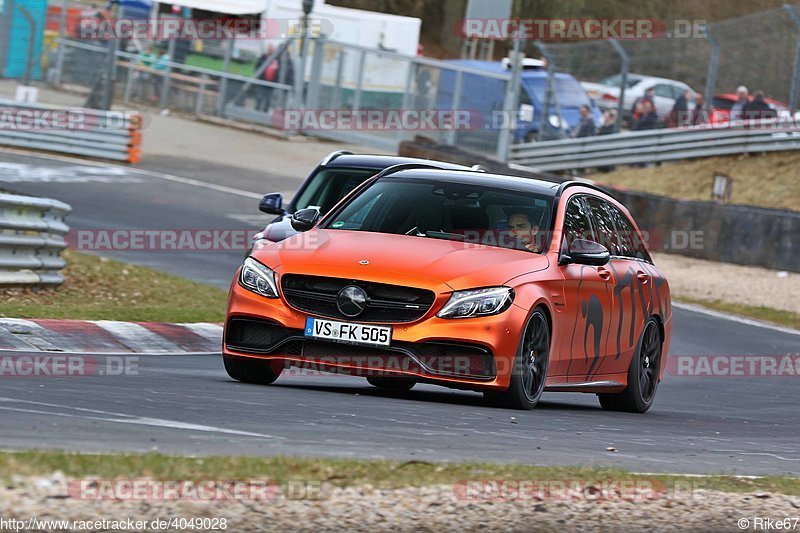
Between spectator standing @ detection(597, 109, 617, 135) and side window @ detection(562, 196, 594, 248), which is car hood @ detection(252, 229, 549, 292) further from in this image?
spectator standing @ detection(597, 109, 617, 135)

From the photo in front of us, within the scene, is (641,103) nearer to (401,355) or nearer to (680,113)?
(680,113)

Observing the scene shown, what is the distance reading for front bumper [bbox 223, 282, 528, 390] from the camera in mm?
8836

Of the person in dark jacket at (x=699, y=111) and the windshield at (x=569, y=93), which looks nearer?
the person in dark jacket at (x=699, y=111)

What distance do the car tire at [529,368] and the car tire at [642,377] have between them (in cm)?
185

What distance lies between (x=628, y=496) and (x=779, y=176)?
25.0 meters

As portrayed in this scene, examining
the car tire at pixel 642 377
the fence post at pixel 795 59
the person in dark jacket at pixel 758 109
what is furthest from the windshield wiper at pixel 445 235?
the person in dark jacket at pixel 758 109

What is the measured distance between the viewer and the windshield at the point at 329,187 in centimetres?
1336

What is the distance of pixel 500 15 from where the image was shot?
32.8 metres

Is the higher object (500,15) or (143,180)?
(500,15)

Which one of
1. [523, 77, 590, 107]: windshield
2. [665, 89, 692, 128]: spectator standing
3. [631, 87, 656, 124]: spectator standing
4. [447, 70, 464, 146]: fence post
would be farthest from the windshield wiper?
[447, 70, 464, 146]: fence post

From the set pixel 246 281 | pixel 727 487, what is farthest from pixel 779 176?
pixel 727 487

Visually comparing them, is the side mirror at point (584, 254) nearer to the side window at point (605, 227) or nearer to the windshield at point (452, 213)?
the windshield at point (452, 213)

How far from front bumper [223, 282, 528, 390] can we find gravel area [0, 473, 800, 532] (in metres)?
2.81

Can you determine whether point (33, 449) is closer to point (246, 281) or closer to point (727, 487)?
point (727, 487)
